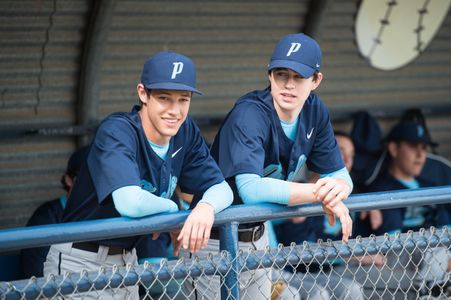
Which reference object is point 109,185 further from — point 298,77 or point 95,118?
point 95,118

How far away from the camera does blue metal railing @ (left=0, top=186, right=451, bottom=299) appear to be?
319cm

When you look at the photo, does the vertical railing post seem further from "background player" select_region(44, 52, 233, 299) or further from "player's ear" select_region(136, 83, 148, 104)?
"player's ear" select_region(136, 83, 148, 104)

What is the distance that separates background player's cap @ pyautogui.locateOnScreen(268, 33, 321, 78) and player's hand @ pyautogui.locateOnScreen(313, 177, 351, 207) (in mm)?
518

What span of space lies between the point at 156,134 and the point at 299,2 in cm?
248

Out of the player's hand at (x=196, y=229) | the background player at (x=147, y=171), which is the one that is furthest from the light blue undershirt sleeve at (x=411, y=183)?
the player's hand at (x=196, y=229)

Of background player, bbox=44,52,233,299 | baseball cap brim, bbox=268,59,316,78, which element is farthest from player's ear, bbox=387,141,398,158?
background player, bbox=44,52,233,299

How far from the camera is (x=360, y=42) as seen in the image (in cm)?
628

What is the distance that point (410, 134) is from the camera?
6172 mm

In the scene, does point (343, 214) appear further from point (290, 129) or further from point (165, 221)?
point (165, 221)

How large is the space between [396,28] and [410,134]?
73 centimetres

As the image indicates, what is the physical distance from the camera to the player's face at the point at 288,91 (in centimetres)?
400

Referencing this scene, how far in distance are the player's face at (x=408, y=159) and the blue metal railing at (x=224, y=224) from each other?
2209 mm

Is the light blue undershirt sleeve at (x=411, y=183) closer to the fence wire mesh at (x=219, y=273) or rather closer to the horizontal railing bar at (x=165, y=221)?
the fence wire mesh at (x=219, y=273)

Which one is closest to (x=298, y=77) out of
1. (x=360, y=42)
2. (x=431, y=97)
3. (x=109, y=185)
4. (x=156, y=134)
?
(x=156, y=134)
